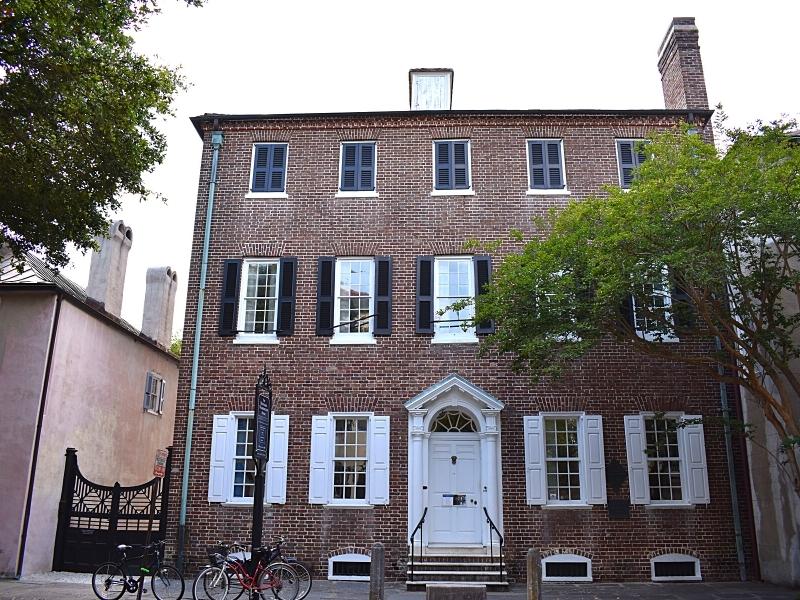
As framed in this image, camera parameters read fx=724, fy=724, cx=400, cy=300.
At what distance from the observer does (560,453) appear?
49.5 feet

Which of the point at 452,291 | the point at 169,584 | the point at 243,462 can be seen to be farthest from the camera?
the point at 452,291

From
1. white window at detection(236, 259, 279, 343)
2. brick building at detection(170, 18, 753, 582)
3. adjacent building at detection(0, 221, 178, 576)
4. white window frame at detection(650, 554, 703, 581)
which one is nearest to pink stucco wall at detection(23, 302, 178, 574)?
adjacent building at detection(0, 221, 178, 576)

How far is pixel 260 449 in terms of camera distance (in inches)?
444

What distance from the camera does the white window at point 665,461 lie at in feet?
48.3

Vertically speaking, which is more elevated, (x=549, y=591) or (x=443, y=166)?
(x=443, y=166)

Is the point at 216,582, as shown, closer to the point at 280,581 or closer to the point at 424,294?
the point at 280,581

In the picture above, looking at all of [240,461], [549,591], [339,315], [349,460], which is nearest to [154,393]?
[240,461]

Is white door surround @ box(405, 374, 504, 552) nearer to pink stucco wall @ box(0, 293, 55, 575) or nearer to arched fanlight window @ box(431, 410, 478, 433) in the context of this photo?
arched fanlight window @ box(431, 410, 478, 433)

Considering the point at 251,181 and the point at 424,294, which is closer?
the point at 424,294

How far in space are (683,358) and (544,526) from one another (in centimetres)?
440

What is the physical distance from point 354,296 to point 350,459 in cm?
353

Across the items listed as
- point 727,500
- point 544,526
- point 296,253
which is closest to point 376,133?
point 296,253

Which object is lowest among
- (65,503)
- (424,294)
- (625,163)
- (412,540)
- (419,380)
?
(412,540)

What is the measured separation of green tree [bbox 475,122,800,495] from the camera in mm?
11180
